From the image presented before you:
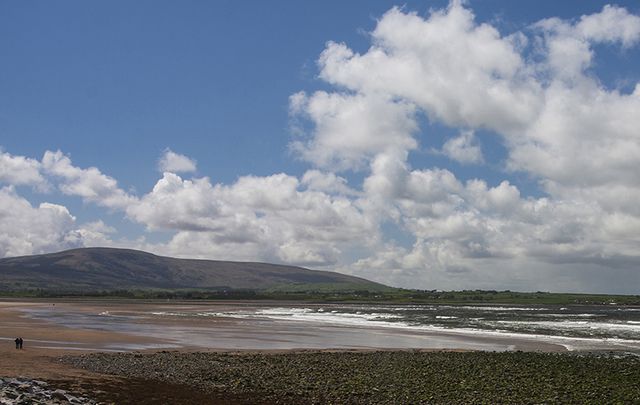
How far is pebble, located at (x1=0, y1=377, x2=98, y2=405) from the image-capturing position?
2191cm

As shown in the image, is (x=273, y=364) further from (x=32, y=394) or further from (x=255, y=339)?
(x=255, y=339)

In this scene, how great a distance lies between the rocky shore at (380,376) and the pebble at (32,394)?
1896 millimetres

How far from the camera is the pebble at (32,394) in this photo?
21.9 metres

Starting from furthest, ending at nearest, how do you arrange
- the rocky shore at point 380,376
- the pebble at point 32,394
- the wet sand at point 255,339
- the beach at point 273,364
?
the wet sand at point 255,339, the beach at point 273,364, the rocky shore at point 380,376, the pebble at point 32,394

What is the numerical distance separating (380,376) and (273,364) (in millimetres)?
7929

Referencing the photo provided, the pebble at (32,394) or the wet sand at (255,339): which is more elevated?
the pebble at (32,394)

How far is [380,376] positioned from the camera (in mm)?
33375

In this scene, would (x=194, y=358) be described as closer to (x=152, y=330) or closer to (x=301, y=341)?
(x=301, y=341)

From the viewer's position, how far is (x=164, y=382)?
30406 mm

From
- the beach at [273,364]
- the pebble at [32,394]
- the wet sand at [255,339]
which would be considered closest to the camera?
the pebble at [32,394]

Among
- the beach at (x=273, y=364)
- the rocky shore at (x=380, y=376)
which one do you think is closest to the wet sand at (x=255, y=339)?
the beach at (x=273, y=364)

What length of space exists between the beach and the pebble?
1.18 metres

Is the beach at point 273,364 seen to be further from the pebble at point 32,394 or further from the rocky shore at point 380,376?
the pebble at point 32,394

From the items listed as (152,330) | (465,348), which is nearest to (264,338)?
(152,330)
